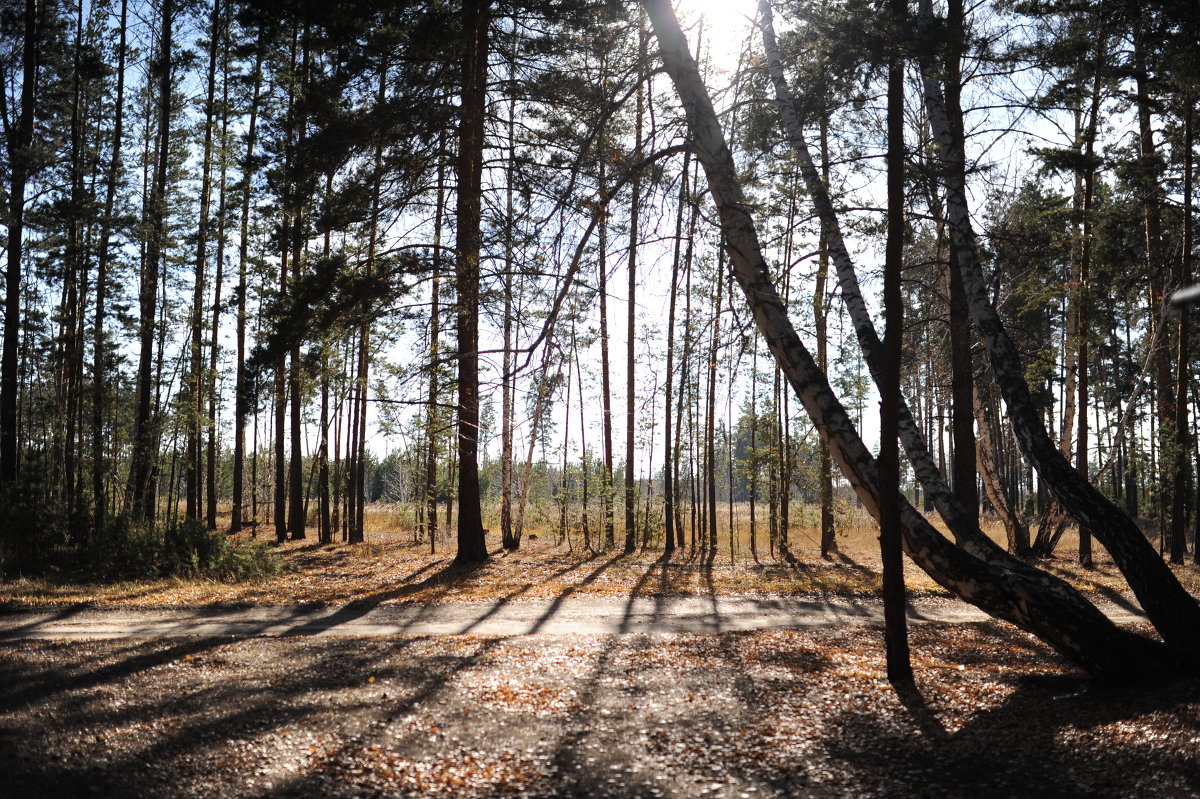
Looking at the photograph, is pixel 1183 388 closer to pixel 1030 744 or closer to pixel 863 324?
pixel 863 324

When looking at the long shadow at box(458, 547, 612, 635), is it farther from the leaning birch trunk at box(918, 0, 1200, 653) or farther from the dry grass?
the leaning birch trunk at box(918, 0, 1200, 653)

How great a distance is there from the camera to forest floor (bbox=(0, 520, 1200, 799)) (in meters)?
3.93

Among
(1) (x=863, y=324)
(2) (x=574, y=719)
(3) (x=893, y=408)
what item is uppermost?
(1) (x=863, y=324)

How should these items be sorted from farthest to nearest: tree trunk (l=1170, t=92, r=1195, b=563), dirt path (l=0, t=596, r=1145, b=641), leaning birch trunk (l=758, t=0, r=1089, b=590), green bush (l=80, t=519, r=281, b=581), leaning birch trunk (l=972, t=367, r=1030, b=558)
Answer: leaning birch trunk (l=972, t=367, r=1030, b=558), tree trunk (l=1170, t=92, r=1195, b=563), green bush (l=80, t=519, r=281, b=581), dirt path (l=0, t=596, r=1145, b=641), leaning birch trunk (l=758, t=0, r=1089, b=590)

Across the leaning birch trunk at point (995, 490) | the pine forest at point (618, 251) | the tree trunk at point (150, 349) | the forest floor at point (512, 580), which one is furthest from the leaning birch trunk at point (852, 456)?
the tree trunk at point (150, 349)

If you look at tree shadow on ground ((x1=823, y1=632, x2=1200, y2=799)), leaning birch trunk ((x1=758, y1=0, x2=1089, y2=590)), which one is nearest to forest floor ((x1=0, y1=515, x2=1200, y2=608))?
leaning birch trunk ((x1=758, y1=0, x2=1089, y2=590))

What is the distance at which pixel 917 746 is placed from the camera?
459 centimetres

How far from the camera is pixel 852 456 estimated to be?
20.1 ft

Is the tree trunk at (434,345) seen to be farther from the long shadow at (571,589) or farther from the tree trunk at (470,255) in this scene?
the long shadow at (571,589)

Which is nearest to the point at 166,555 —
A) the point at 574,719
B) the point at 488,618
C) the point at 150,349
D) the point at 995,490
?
the point at 150,349

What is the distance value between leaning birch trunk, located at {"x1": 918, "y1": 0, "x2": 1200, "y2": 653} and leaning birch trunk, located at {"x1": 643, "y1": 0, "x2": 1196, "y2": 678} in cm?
50

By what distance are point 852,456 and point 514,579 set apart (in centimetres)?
866

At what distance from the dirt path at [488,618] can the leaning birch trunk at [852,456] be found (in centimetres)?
378

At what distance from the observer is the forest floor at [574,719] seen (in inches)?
155
